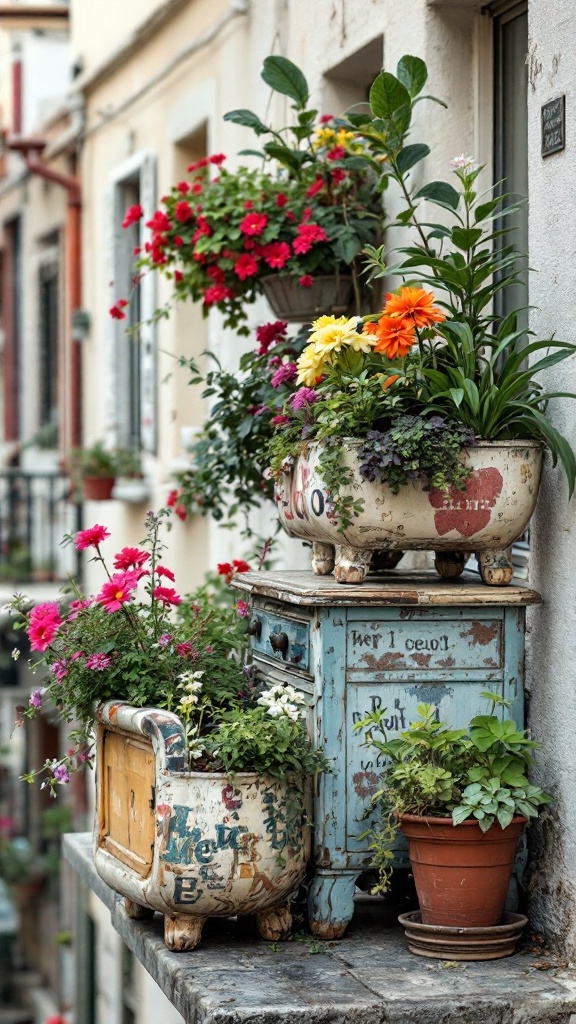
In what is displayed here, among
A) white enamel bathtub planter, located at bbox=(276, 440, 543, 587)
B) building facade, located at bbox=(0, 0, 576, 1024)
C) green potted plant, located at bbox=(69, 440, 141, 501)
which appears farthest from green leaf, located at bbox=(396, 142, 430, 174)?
green potted plant, located at bbox=(69, 440, 141, 501)

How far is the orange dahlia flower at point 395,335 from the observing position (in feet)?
12.2

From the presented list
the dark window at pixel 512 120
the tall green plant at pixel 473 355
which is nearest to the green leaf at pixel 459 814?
the tall green plant at pixel 473 355

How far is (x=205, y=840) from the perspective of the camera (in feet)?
11.8

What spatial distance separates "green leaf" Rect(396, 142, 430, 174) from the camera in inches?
171

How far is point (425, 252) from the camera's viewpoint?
13.2ft

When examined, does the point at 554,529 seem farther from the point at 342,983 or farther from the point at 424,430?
the point at 342,983

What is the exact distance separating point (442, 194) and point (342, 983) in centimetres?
209

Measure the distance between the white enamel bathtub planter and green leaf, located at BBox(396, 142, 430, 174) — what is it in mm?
999

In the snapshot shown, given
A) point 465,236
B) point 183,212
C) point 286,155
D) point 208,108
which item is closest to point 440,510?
point 465,236

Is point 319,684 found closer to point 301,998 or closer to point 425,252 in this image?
point 301,998

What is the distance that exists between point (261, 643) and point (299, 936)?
2.80 ft

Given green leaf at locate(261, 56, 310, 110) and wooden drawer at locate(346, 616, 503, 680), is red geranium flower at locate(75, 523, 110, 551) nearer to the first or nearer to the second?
wooden drawer at locate(346, 616, 503, 680)

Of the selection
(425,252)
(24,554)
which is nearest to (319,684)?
(425,252)

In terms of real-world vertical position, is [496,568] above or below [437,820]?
above
